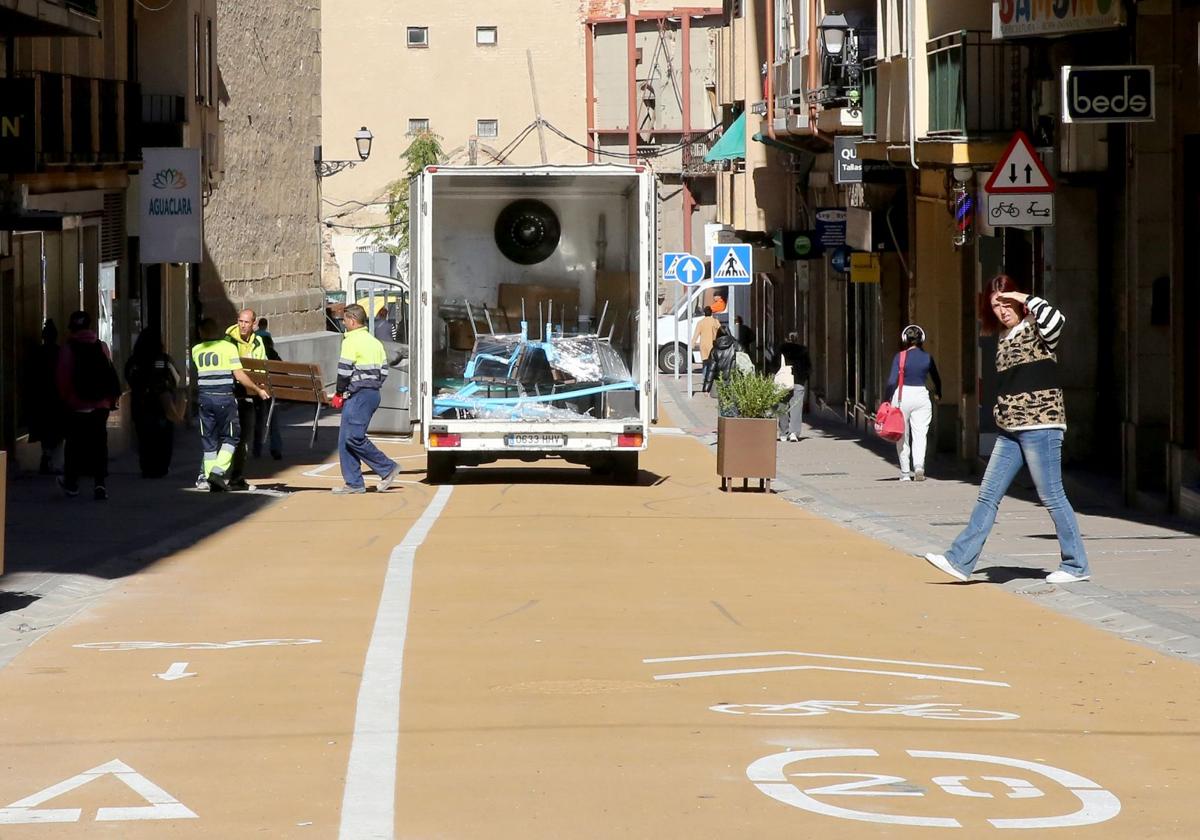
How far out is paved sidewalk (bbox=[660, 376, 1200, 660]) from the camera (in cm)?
1209

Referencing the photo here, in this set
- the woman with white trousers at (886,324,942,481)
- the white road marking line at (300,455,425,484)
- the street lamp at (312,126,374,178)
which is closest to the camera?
the woman with white trousers at (886,324,942,481)

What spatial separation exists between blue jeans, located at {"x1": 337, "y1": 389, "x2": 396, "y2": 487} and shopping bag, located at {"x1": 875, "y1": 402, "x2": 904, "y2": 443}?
5.63m

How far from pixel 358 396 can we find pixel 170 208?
952 centimetres

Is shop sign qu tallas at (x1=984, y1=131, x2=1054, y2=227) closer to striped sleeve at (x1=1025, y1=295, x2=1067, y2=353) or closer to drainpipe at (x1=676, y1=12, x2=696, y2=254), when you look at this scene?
striped sleeve at (x1=1025, y1=295, x2=1067, y2=353)

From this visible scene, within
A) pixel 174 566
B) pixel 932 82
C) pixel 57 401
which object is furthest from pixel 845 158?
pixel 174 566

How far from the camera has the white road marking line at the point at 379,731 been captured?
264 inches

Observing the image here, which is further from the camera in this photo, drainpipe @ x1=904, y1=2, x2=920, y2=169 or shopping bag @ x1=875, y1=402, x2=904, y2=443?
drainpipe @ x1=904, y1=2, x2=920, y2=169

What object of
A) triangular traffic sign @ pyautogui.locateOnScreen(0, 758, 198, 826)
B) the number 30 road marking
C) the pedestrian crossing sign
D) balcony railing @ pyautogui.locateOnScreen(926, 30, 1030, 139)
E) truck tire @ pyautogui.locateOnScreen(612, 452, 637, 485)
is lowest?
truck tire @ pyautogui.locateOnScreen(612, 452, 637, 485)

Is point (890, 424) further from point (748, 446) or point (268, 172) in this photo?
point (268, 172)

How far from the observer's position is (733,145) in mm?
47156

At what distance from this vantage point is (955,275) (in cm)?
2842

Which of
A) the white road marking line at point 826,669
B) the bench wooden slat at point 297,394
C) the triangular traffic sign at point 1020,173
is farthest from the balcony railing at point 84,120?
the white road marking line at point 826,669

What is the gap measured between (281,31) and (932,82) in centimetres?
2582

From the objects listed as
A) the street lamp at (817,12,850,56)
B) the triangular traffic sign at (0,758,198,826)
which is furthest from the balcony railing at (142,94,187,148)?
the triangular traffic sign at (0,758,198,826)
